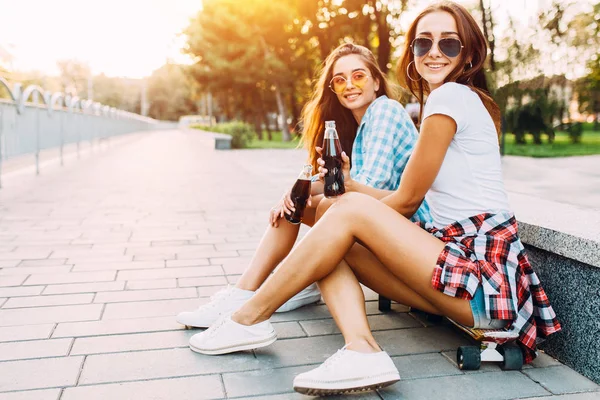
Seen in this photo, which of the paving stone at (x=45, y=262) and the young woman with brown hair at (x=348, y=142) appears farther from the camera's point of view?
the paving stone at (x=45, y=262)

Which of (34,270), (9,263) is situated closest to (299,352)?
(34,270)

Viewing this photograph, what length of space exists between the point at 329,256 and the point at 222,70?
28326 mm

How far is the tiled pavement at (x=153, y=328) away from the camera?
248 centimetres

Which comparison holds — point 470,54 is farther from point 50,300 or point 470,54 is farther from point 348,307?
point 50,300

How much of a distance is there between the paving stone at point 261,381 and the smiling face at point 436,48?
1.40 metres

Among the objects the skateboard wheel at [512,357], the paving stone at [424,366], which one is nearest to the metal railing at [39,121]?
the paving stone at [424,366]

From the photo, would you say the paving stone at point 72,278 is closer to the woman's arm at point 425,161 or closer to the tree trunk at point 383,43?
the woman's arm at point 425,161

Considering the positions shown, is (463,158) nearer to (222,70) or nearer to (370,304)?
(370,304)

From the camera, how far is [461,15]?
2.75 meters

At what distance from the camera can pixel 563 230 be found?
2.64 m

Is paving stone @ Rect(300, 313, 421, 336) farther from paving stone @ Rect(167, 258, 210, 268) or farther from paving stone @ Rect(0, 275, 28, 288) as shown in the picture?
paving stone @ Rect(0, 275, 28, 288)

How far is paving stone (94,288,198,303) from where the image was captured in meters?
3.65

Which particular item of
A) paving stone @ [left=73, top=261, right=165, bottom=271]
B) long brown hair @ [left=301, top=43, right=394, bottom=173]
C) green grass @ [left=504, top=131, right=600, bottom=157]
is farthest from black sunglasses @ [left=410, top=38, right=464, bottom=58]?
green grass @ [left=504, top=131, right=600, bottom=157]

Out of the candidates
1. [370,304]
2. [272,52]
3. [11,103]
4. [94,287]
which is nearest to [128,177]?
[11,103]
